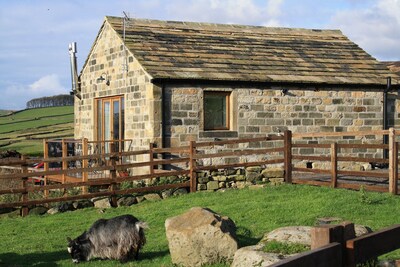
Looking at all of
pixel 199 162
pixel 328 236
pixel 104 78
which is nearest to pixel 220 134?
pixel 199 162

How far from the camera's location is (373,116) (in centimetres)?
2066

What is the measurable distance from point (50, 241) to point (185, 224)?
3647 mm

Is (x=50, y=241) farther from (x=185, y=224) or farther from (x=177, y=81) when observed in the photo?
(x=177, y=81)

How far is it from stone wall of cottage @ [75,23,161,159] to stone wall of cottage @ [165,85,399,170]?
1.66ft

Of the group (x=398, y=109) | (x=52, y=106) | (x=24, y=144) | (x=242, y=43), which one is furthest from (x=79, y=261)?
(x=52, y=106)

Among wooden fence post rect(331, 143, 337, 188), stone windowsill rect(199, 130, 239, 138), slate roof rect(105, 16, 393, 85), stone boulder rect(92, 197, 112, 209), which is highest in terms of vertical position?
slate roof rect(105, 16, 393, 85)

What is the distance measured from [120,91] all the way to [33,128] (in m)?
33.0

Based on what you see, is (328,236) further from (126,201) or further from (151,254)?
(126,201)

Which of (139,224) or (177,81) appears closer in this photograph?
(139,224)

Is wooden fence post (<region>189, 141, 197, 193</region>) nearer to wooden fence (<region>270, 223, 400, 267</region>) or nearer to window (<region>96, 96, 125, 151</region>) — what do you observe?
window (<region>96, 96, 125, 151</region>)

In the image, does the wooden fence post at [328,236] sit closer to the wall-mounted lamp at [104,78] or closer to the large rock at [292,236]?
the large rock at [292,236]

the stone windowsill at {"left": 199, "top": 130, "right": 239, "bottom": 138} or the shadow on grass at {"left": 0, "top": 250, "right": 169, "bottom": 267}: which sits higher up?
the stone windowsill at {"left": 199, "top": 130, "right": 239, "bottom": 138}

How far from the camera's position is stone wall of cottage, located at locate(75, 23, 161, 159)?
17828 millimetres

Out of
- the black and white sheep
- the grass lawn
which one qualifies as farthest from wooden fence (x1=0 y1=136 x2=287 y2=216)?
the black and white sheep
